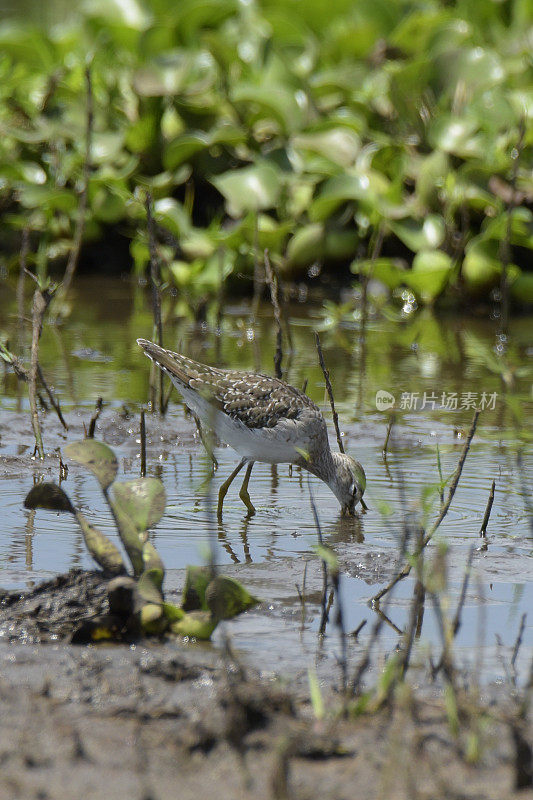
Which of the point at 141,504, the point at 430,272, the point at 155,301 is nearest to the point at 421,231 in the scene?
the point at 430,272

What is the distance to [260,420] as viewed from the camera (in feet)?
20.8

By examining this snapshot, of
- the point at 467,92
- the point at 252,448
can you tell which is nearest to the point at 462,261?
the point at 467,92

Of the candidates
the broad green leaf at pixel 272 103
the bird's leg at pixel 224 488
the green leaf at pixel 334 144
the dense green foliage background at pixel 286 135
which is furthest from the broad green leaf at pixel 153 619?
the broad green leaf at pixel 272 103

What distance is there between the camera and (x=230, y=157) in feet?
39.3

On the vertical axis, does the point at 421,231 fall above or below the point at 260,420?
above

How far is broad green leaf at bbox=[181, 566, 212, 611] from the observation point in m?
4.05

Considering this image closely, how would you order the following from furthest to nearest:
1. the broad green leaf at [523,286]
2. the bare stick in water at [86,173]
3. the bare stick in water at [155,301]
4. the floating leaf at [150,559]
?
the broad green leaf at [523,286], the bare stick in water at [86,173], the bare stick in water at [155,301], the floating leaf at [150,559]

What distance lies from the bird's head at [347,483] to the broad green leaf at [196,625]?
6.75ft

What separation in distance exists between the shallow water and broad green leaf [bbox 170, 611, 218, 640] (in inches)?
8.8

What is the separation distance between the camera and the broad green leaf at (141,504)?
4.21 m

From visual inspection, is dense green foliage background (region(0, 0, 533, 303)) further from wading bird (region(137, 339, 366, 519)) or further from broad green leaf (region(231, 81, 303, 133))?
wading bird (region(137, 339, 366, 519))

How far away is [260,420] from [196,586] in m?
2.34

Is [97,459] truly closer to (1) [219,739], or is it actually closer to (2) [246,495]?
(1) [219,739]

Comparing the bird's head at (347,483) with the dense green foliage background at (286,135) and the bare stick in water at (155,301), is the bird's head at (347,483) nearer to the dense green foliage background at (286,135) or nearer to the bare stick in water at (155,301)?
the bare stick in water at (155,301)
